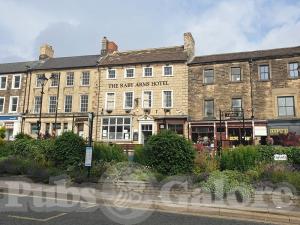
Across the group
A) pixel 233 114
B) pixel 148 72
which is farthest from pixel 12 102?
pixel 233 114

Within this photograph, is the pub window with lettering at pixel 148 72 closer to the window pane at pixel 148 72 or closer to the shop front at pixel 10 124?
the window pane at pixel 148 72

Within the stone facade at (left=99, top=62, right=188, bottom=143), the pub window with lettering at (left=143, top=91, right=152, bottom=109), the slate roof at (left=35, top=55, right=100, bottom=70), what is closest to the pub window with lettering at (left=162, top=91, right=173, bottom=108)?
the stone facade at (left=99, top=62, right=188, bottom=143)

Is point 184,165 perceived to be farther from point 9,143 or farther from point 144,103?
point 144,103

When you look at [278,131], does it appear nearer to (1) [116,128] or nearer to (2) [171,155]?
(1) [116,128]

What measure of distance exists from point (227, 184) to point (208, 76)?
21.0 meters

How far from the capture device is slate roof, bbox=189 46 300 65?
30547 mm

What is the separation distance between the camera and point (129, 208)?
11.0 meters

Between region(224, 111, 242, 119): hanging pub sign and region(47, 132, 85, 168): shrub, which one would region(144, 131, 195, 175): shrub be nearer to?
region(47, 132, 85, 168): shrub

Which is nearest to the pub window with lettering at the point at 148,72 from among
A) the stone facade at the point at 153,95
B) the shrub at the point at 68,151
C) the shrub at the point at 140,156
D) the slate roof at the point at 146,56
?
the stone facade at the point at 153,95

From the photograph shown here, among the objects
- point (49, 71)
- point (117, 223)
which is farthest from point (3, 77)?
point (117, 223)

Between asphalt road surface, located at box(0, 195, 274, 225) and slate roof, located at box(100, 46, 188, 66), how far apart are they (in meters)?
25.0

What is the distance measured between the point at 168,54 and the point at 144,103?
19.9ft

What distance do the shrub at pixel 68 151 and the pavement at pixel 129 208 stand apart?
3.53m

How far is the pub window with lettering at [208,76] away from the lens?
3271 centimetres
